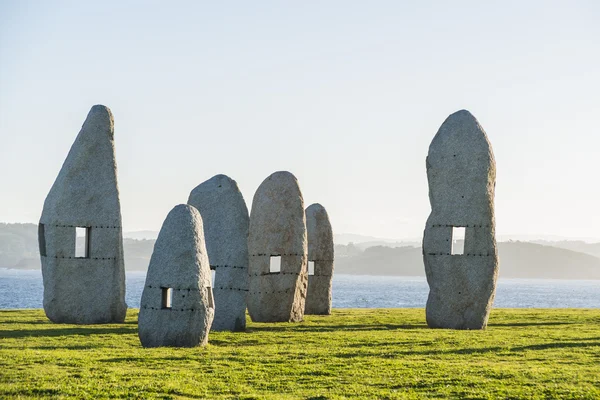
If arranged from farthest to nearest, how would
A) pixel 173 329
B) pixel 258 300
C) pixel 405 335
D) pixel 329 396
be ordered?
pixel 258 300 < pixel 405 335 < pixel 173 329 < pixel 329 396

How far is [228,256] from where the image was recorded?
71.5 ft

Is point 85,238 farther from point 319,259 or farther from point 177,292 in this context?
point 319,259

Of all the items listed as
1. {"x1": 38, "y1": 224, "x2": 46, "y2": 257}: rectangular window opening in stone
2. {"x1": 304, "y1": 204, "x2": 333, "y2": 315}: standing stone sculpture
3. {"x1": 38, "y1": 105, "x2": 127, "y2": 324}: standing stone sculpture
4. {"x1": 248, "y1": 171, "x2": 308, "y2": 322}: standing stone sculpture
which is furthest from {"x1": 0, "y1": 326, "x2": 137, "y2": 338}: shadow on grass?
{"x1": 304, "y1": 204, "x2": 333, "y2": 315}: standing stone sculpture

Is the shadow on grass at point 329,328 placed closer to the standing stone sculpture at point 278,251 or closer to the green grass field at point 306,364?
the green grass field at point 306,364

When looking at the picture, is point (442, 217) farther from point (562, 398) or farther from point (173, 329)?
point (562, 398)

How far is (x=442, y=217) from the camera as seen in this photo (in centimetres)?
2367

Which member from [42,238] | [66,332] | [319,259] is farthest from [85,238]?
[319,259]

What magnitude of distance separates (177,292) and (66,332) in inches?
177

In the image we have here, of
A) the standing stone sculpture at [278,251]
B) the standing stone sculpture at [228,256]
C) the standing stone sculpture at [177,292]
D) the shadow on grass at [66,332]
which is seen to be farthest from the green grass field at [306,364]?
the standing stone sculpture at [278,251]

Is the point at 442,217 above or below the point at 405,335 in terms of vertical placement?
above

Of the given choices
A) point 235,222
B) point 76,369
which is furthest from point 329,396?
point 235,222

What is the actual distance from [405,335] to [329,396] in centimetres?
874

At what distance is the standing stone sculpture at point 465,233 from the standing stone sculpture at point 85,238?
901cm

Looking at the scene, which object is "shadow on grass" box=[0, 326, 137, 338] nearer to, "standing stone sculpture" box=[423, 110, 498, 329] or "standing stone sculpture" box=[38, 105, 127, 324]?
"standing stone sculpture" box=[38, 105, 127, 324]
